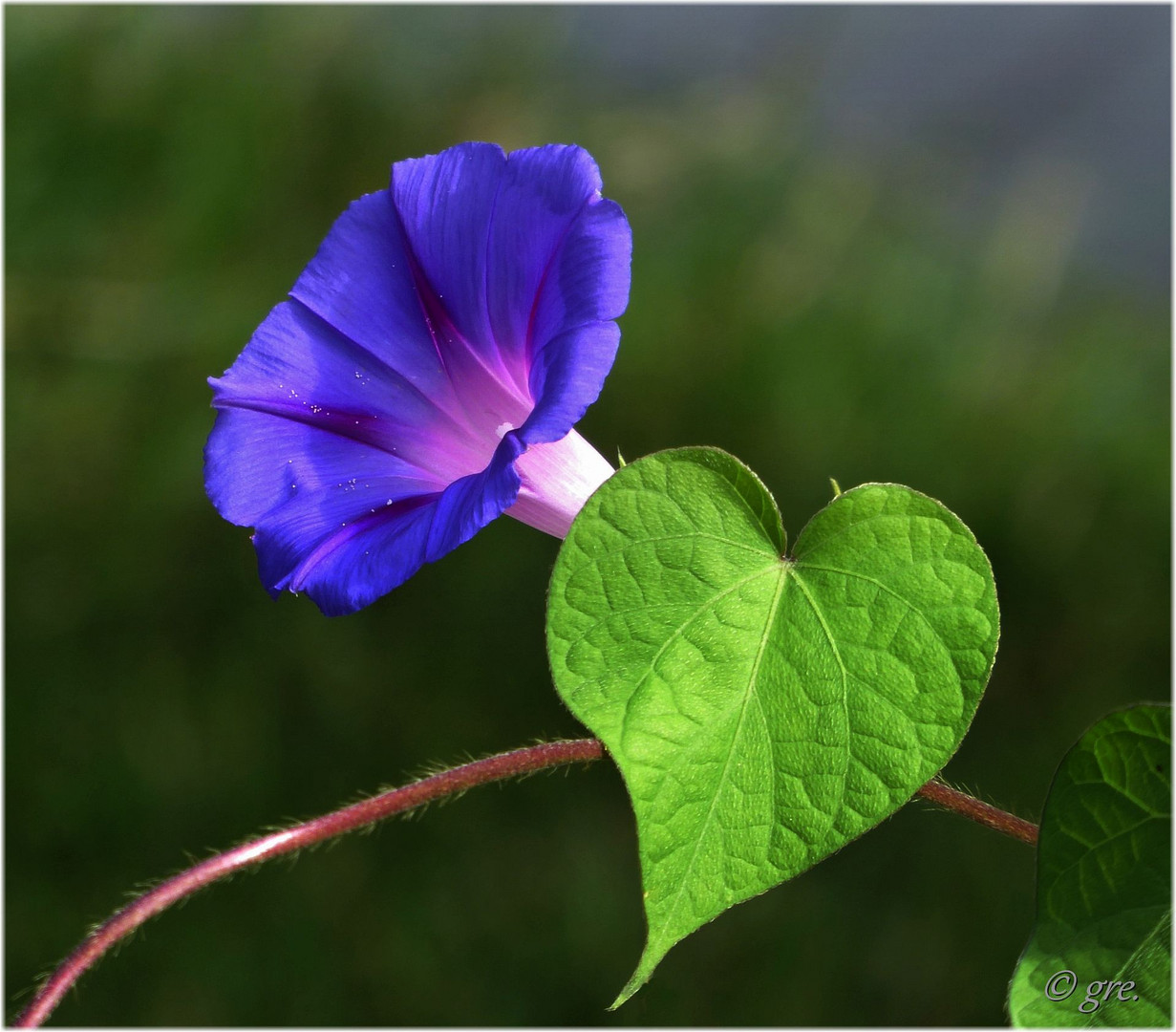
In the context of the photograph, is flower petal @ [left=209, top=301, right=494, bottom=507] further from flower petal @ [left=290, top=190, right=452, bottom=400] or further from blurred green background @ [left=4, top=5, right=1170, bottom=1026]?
blurred green background @ [left=4, top=5, right=1170, bottom=1026]

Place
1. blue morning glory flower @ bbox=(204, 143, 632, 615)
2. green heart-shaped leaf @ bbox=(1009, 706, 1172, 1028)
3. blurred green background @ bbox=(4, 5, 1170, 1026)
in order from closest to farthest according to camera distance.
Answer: green heart-shaped leaf @ bbox=(1009, 706, 1172, 1028)
blue morning glory flower @ bbox=(204, 143, 632, 615)
blurred green background @ bbox=(4, 5, 1170, 1026)

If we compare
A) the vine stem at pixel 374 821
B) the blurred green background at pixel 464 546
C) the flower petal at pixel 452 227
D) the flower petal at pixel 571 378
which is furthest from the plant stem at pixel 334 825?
the blurred green background at pixel 464 546

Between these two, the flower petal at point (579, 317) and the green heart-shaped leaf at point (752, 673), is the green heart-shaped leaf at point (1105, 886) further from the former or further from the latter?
the flower petal at point (579, 317)

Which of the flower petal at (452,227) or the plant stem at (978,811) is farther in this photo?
the flower petal at (452,227)

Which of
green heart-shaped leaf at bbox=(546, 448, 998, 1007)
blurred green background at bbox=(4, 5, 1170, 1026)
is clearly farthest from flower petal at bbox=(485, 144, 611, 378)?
blurred green background at bbox=(4, 5, 1170, 1026)

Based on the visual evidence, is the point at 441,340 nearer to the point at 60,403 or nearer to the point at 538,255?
the point at 538,255
